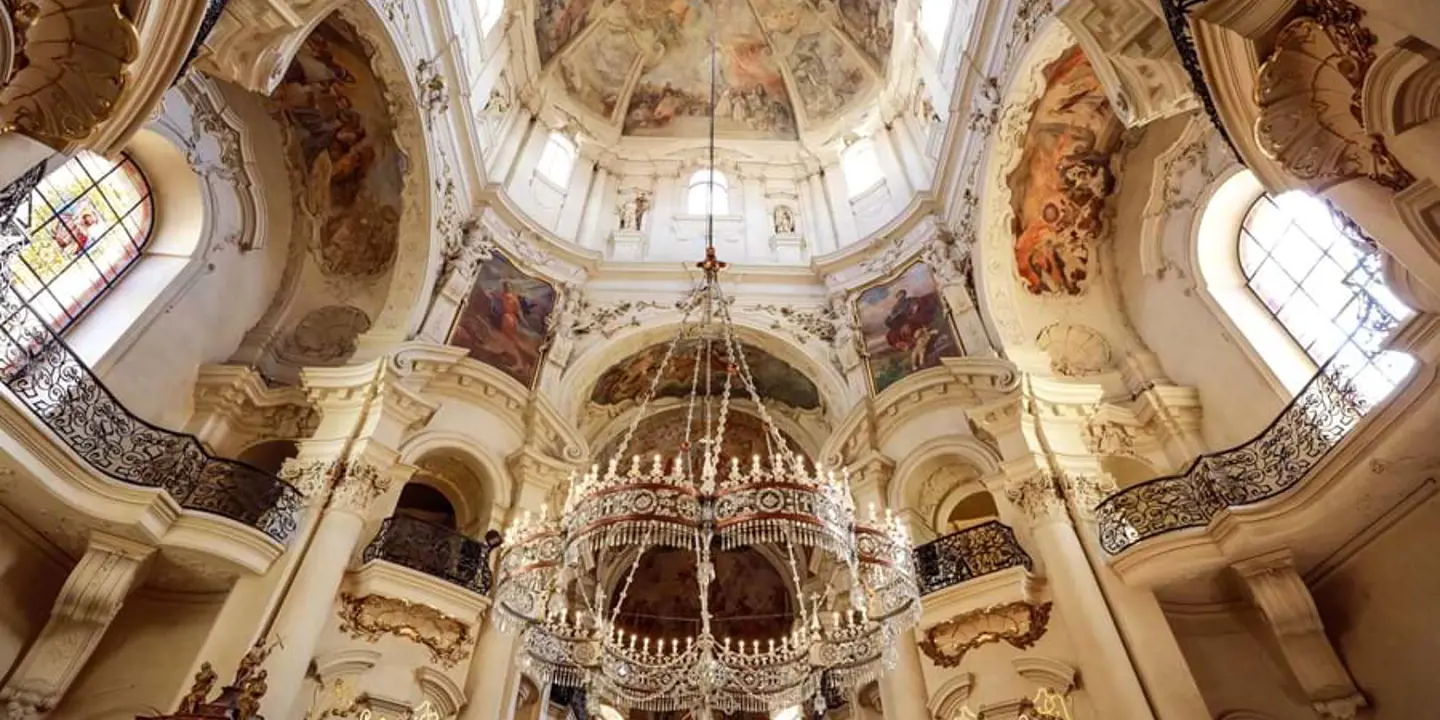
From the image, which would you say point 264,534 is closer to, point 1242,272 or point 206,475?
point 206,475

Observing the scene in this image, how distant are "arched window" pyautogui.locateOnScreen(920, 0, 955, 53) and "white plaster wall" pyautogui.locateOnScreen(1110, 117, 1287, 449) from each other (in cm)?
410

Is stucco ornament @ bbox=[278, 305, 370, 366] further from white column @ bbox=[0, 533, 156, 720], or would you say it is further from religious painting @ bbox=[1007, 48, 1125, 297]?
religious painting @ bbox=[1007, 48, 1125, 297]

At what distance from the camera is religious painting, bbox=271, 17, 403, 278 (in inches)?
391

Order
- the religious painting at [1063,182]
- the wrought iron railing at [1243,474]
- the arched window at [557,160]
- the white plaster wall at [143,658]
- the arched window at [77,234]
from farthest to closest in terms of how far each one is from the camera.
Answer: the arched window at [557,160] → the religious painting at [1063,182] → the arched window at [77,234] → the white plaster wall at [143,658] → the wrought iron railing at [1243,474]

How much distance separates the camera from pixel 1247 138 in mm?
4625

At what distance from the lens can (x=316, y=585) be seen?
7848 mm

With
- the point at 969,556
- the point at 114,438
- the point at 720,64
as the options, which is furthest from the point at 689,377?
the point at 114,438

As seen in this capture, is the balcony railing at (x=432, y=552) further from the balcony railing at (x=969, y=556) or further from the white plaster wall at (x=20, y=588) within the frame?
the balcony railing at (x=969, y=556)

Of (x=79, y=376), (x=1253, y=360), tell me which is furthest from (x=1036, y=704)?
(x=79, y=376)

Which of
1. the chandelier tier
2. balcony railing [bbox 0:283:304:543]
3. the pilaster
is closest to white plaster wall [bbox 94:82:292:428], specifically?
balcony railing [bbox 0:283:304:543]

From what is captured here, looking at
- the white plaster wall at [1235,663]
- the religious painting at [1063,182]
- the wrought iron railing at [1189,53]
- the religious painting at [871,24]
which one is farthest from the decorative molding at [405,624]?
the religious painting at [871,24]

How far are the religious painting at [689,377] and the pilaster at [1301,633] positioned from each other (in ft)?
22.4

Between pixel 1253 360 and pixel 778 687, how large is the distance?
6.63 m

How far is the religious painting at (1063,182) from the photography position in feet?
34.0
